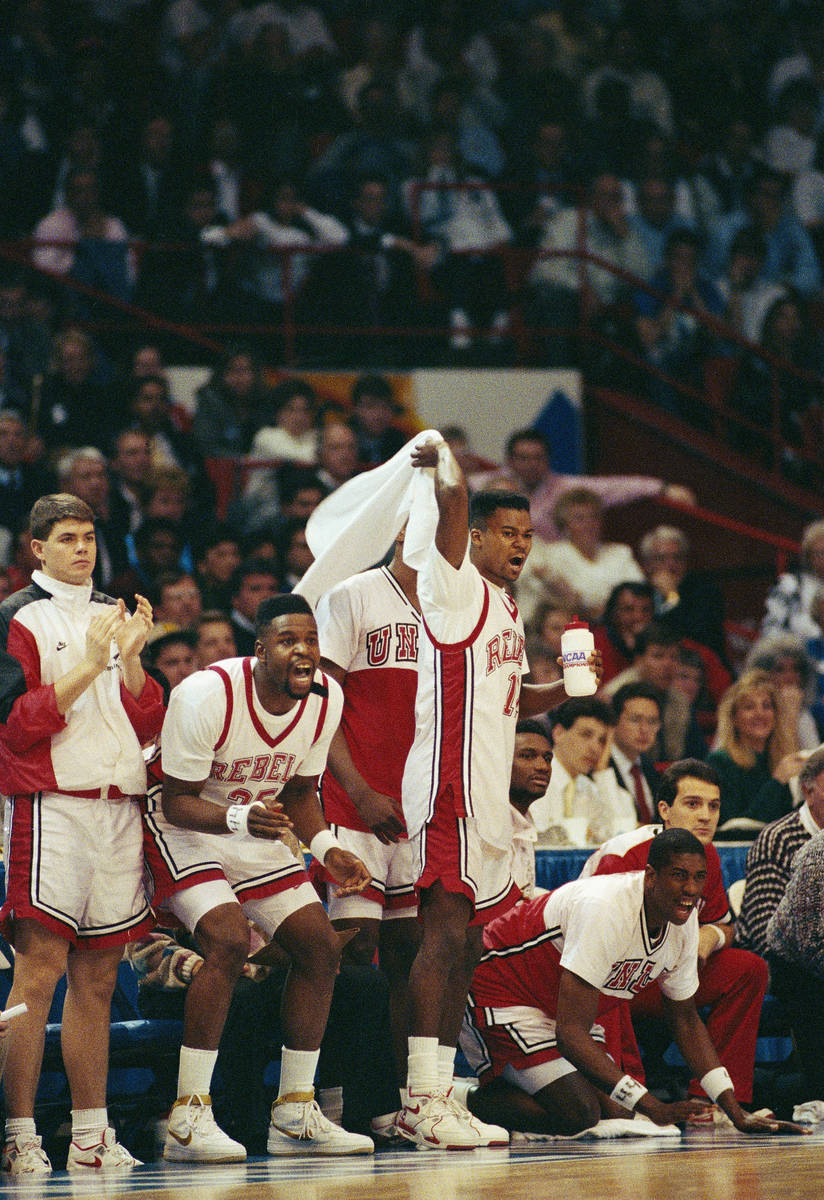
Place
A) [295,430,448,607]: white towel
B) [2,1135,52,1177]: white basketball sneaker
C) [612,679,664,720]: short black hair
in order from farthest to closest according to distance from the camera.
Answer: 1. [612,679,664,720]: short black hair
2. [295,430,448,607]: white towel
3. [2,1135,52,1177]: white basketball sneaker

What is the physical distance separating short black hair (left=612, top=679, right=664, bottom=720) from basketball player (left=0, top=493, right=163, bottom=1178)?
3.26 m

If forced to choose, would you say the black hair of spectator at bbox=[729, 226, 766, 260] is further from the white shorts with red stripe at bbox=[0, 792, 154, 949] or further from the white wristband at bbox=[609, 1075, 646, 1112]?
the white shorts with red stripe at bbox=[0, 792, 154, 949]

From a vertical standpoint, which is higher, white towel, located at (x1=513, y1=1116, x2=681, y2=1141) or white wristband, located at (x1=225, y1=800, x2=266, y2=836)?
white wristband, located at (x1=225, y1=800, x2=266, y2=836)

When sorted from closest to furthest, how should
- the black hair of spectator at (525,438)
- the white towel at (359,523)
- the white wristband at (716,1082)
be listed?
the white wristband at (716,1082) < the white towel at (359,523) < the black hair of spectator at (525,438)

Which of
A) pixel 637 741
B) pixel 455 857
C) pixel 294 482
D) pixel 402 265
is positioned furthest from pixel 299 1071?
pixel 402 265

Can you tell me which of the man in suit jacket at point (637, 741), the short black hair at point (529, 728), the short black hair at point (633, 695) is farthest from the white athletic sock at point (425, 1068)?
the short black hair at point (633, 695)

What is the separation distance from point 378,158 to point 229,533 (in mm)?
4411

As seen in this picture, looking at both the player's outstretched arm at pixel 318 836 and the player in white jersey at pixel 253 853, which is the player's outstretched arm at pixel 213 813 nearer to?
the player in white jersey at pixel 253 853

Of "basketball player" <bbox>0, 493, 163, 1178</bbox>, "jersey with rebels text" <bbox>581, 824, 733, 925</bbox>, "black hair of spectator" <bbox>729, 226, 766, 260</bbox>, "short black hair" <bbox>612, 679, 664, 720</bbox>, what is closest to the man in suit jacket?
"short black hair" <bbox>612, 679, 664, 720</bbox>

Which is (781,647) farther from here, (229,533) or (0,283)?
(0,283)

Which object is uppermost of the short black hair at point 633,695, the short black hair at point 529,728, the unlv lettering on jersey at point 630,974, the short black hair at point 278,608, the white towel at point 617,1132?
the short black hair at point 278,608

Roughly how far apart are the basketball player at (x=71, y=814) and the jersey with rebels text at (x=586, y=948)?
1.38 meters

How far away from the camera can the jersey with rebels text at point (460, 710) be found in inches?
232

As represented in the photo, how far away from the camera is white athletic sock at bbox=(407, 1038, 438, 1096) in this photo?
226 inches
